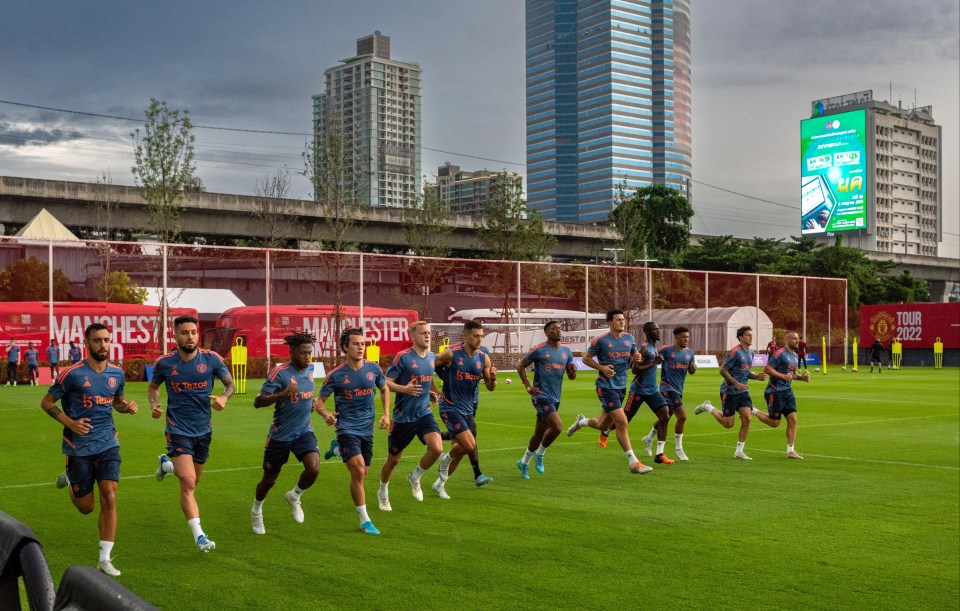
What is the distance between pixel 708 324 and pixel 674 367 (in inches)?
1423

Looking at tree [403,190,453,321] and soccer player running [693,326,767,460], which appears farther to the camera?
tree [403,190,453,321]

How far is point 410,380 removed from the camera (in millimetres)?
11617

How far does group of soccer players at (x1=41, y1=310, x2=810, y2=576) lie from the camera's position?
8812mm

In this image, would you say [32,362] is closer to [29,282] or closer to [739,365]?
[29,282]

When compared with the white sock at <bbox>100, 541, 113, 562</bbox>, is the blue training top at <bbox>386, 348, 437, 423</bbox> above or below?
above

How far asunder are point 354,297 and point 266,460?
31404mm

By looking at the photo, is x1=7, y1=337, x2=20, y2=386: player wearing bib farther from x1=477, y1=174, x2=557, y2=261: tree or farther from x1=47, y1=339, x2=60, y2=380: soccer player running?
x1=477, y1=174, x2=557, y2=261: tree

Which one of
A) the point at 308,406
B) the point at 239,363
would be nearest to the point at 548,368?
the point at 308,406

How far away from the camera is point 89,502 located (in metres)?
9.03

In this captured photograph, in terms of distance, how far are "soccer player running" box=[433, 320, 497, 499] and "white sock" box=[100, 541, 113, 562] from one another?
465 cm

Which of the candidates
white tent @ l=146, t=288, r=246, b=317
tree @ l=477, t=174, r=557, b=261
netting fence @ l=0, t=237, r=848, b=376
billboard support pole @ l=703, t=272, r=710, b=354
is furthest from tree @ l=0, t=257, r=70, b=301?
tree @ l=477, t=174, r=557, b=261

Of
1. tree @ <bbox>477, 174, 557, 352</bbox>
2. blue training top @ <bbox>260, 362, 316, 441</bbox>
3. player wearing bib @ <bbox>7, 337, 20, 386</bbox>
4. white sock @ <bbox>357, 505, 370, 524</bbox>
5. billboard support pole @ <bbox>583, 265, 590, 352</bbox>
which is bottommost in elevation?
white sock @ <bbox>357, 505, 370, 524</bbox>

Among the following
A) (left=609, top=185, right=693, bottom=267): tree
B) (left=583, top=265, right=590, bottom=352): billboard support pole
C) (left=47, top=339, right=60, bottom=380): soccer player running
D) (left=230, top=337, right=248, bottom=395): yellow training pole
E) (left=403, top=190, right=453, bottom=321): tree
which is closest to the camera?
(left=47, top=339, right=60, bottom=380): soccer player running

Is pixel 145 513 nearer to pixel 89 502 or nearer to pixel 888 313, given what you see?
pixel 89 502
